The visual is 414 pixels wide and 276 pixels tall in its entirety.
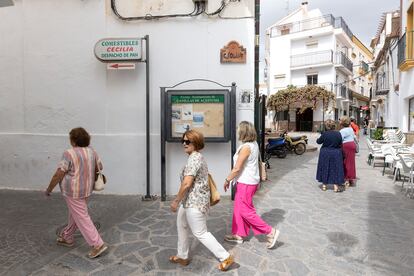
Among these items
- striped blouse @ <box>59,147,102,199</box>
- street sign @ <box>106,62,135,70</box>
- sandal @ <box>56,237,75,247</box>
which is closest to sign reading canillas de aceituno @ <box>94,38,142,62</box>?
street sign @ <box>106,62,135,70</box>

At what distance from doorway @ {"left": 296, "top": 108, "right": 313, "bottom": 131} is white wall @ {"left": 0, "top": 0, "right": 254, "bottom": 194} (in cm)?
2862

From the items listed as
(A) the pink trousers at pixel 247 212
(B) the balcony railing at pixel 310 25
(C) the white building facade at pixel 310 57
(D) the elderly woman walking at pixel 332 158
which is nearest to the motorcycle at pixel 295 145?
(D) the elderly woman walking at pixel 332 158

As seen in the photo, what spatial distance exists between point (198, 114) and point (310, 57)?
Result: 102 feet

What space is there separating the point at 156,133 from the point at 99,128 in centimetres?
118

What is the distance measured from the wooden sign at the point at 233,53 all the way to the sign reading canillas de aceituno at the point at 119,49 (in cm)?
158

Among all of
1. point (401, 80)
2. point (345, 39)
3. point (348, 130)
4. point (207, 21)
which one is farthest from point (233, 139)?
point (345, 39)

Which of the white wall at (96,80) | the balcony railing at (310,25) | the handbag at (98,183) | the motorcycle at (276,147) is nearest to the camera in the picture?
the handbag at (98,183)

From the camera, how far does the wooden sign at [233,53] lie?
588cm

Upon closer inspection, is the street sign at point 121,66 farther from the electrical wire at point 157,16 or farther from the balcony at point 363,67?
the balcony at point 363,67

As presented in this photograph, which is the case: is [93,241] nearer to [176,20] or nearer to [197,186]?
[197,186]

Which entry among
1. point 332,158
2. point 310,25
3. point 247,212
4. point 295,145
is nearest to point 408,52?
point 295,145

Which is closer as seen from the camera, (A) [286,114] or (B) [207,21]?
(B) [207,21]

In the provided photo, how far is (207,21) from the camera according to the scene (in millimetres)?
5965

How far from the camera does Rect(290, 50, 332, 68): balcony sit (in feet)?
107
